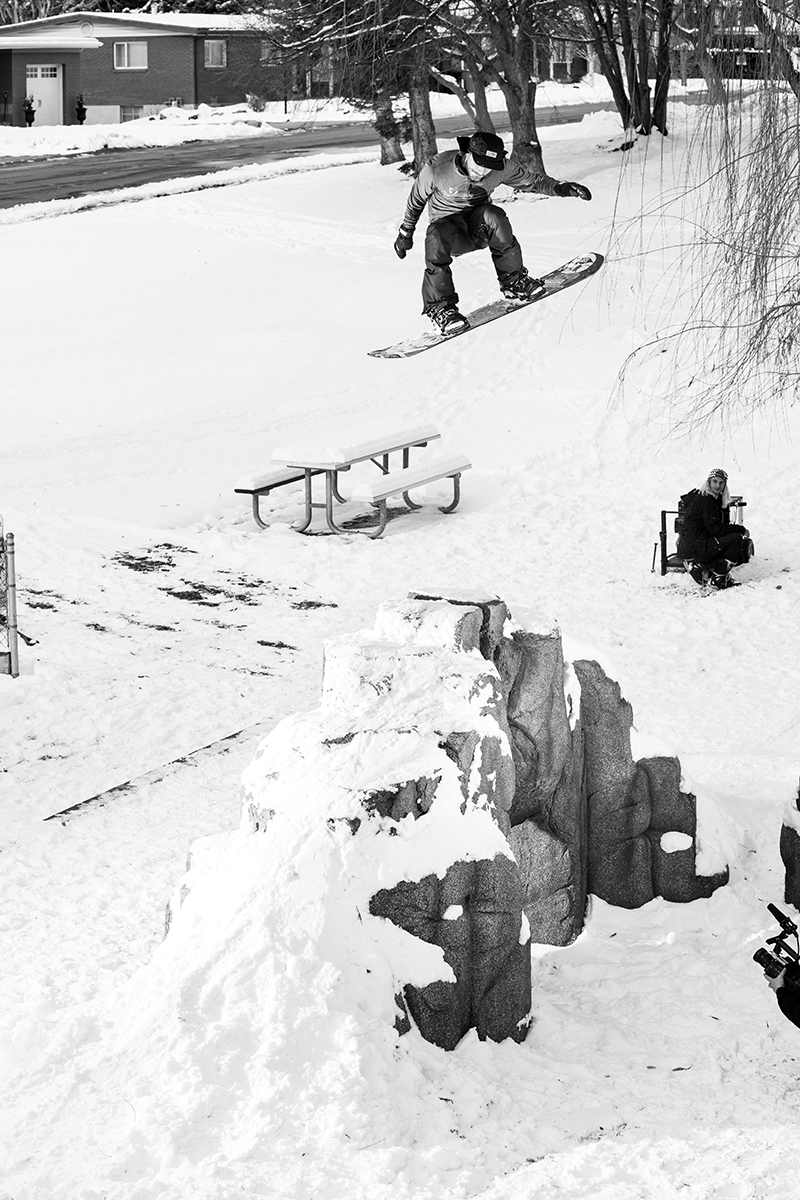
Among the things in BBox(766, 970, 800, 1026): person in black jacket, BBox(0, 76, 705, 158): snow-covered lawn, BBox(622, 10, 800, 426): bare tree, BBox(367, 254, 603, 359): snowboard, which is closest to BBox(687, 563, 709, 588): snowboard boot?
BBox(367, 254, 603, 359): snowboard

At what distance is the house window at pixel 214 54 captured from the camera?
1779 inches

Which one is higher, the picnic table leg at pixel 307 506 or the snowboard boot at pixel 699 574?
the picnic table leg at pixel 307 506

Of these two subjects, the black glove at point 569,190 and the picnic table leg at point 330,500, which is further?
the picnic table leg at point 330,500

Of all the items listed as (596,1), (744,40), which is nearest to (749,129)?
(744,40)

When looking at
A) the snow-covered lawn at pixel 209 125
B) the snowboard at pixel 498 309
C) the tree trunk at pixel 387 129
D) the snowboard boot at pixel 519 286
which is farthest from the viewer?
the snow-covered lawn at pixel 209 125

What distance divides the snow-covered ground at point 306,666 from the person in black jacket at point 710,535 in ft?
0.71

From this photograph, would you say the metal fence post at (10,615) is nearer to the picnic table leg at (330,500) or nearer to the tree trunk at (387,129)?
the picnic table leg at (330,500)

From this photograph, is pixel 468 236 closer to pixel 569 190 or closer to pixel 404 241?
pixel 404 241

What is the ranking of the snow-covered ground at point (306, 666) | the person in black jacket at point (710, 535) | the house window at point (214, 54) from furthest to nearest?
the house window at point (214, 54), the person in black jacket at point (710, 535), the snow-covered ground at point (306, 666)

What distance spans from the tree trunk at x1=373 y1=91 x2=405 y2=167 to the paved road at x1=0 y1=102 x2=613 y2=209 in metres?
3.13

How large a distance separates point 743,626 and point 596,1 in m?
11.5

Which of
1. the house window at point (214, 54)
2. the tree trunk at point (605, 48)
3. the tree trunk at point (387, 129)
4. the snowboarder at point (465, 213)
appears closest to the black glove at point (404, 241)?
the snowboarder at point (465, 213)

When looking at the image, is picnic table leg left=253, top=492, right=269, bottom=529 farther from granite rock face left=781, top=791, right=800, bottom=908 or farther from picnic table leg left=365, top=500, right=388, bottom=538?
granite rock face left=781, top=791, right=800, bottom=908

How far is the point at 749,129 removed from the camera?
15.9 feet
